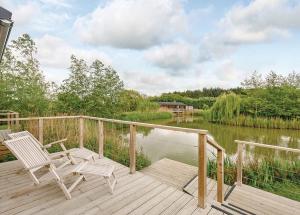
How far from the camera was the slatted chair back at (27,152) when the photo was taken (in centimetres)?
283

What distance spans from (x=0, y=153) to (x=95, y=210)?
112 inches

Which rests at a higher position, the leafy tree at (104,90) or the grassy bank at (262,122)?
the leafy tree at (104,90)

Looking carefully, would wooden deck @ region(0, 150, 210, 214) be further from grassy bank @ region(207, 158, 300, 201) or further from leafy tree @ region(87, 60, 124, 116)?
leafy tree @ region(87, 60, 124, 116)

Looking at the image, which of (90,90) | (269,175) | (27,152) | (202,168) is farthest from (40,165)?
(90,90)

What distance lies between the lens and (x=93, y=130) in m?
7.74

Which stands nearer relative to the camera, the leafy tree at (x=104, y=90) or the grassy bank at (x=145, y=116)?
the leafy tree at (x=104, y=90)

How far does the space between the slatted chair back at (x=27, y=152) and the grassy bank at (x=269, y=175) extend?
4244 millimetres

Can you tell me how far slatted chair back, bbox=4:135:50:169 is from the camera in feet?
9.30

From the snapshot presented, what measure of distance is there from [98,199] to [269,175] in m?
4.30

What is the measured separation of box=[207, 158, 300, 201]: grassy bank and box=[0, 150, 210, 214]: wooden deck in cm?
263

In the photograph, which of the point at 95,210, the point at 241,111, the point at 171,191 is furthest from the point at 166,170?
the point at 241,111

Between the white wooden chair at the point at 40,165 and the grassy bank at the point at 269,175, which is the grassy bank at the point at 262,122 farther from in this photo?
the white wooden chair at the point at 40,165

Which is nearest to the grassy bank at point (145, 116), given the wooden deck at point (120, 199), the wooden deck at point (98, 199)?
the wooden deck at point (120, 199)

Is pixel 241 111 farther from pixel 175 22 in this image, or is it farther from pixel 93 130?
pixel 93 130
